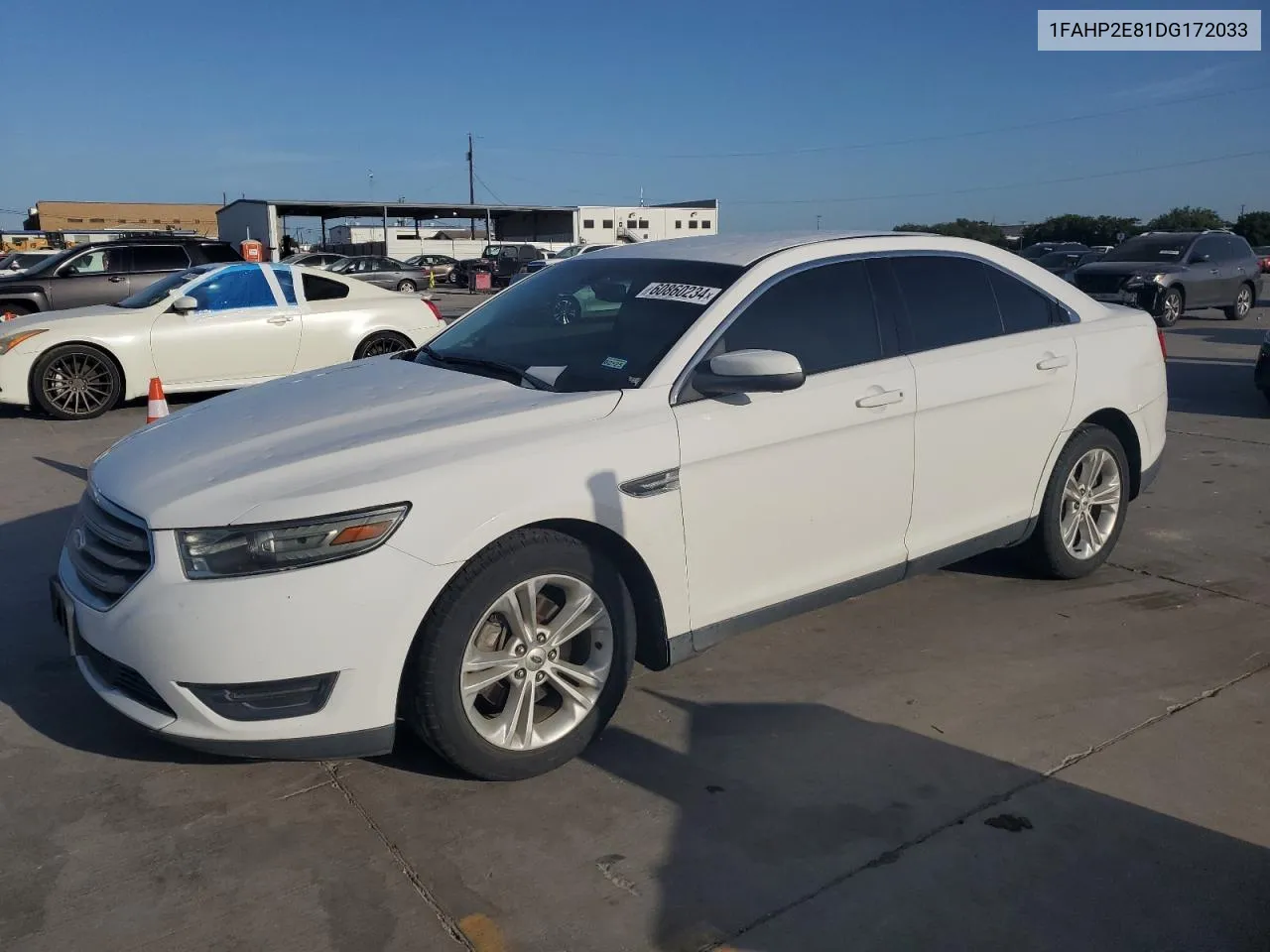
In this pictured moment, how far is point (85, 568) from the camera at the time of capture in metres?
3.36

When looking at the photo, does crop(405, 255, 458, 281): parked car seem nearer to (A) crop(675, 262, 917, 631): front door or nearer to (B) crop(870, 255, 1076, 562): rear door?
(B) crop(870, 255, 1076, 562): rear door

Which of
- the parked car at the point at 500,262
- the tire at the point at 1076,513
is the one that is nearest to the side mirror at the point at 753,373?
the tire at the point at 1076,513

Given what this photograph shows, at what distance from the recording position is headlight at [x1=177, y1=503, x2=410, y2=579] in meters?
2.96

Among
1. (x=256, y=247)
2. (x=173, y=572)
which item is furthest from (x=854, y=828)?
(x=256, y=247)

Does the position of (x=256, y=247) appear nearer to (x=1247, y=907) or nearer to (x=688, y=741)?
(x=688, y=741)

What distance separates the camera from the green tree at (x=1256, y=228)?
2475 inches

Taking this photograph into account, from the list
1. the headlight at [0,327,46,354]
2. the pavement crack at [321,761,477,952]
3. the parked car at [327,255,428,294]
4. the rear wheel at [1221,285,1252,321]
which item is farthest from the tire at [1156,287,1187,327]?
the parked car at [327,255,428,294]

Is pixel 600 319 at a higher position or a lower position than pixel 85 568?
higher

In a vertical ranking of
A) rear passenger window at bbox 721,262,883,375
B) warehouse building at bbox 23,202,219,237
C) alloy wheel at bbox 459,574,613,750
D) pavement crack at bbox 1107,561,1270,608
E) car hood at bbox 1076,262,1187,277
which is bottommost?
pavement crack at bbox 1107,561,1270,608

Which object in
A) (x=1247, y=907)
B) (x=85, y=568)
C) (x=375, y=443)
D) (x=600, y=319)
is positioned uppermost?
(x=600, y=319)

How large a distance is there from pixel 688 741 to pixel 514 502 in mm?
1097

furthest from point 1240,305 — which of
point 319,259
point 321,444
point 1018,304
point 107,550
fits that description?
point 319,259

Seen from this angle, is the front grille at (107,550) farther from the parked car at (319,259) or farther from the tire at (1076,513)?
the parked car at (319,259)

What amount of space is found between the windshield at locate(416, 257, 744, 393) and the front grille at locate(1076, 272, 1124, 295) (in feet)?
51.4
